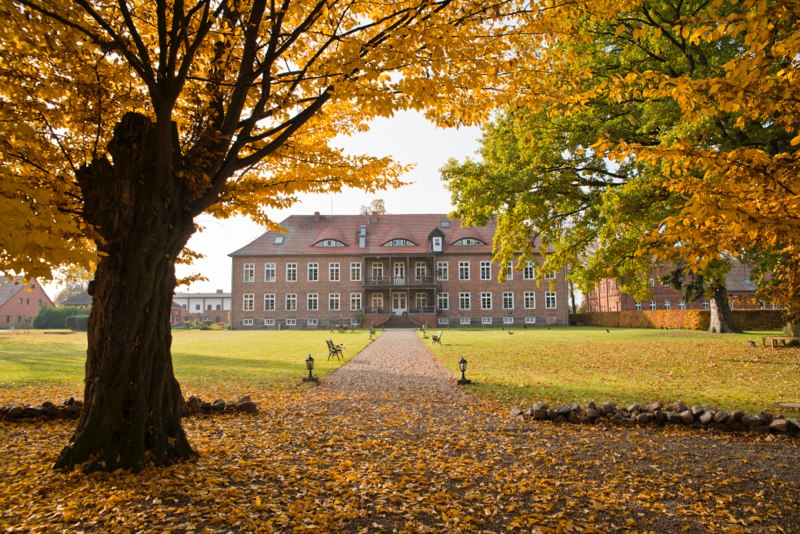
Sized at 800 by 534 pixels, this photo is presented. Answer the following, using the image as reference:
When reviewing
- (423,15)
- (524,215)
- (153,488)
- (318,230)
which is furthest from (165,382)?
(318,230)

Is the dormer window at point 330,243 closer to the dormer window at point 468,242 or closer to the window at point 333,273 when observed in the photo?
the window at point 333,273

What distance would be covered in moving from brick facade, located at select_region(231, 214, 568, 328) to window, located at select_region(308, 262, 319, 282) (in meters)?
0.05

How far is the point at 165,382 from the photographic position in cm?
516

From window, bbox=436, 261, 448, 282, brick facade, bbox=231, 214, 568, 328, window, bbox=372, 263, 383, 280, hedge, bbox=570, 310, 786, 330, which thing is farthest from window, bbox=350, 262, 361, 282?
hedge, bbox=570, 310, 786, 330

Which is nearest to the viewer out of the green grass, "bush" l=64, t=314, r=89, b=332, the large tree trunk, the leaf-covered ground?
the leaf-covered ground

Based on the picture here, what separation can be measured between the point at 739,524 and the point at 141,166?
5823 millimetres

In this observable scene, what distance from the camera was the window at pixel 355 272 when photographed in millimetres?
49812

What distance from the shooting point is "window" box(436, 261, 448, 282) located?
164 feet

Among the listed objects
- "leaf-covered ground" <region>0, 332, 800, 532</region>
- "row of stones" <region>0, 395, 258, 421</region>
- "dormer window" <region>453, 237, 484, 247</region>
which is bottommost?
"leaf-covered ground" <region>0, 332, 800, 532</region>

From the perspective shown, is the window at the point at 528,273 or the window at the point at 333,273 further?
the window at the point at 333,273

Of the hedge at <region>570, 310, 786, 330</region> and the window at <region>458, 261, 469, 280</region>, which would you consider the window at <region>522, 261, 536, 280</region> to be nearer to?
the window at <region>458, 261, 469, 280</region>

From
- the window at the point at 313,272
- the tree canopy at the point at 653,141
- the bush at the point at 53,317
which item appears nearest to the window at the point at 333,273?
the window at the point at 313,272

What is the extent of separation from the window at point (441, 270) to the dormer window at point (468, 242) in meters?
2.40

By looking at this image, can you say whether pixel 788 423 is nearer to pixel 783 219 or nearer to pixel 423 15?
pixel 783 219
